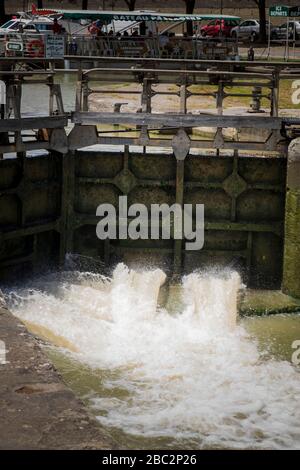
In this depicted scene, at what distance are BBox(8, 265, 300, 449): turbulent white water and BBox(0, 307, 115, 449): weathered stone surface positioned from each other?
9.11 feet

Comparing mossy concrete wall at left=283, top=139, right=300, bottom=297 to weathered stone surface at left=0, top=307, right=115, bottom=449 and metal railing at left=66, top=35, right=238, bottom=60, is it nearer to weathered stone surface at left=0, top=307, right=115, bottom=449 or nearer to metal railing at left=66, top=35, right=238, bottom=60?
weathered stone surface at left=0, top=307, right=115, bottom=449

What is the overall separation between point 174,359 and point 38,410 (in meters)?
5.35

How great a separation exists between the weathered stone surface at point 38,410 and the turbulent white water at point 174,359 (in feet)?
9.11

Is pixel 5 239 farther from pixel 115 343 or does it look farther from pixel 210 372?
pixel 210 372

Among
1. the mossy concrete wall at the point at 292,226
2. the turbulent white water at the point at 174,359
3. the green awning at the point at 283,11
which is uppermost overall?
the green awning at the point at 283,11

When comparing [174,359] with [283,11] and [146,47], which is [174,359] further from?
[146,47]

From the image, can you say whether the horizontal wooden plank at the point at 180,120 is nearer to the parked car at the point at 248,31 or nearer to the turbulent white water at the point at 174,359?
the turbulent white water at the point at 174,359

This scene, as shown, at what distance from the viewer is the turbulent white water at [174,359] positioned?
30.6 ft

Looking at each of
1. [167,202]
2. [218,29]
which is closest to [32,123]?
[167,202]

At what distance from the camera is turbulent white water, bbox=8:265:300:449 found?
30.6ft

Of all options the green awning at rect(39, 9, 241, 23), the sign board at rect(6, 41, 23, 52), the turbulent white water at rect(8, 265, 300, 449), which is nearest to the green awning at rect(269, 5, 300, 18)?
the sign board at rect(6, 41, 23, 52)

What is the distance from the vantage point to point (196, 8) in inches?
2472

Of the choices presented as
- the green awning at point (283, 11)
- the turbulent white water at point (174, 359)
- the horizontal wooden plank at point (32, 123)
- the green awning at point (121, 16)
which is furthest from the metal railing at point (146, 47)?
the turbulent white water at point (174, 359)

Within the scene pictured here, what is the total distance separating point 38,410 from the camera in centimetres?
580
